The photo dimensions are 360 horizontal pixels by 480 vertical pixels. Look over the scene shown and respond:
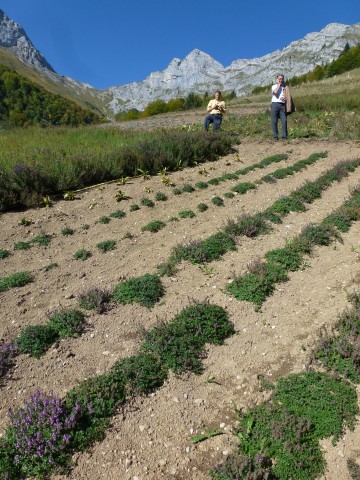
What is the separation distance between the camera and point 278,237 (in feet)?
23.0

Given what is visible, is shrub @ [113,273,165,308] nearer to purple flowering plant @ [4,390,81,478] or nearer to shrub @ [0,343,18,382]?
shrub @ [0,343,18,382]

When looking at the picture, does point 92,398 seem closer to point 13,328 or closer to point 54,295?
point 13,328

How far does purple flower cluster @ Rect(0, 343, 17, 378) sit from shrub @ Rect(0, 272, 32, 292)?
145 cm

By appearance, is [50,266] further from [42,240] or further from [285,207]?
[285,207]

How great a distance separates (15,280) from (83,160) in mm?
5348

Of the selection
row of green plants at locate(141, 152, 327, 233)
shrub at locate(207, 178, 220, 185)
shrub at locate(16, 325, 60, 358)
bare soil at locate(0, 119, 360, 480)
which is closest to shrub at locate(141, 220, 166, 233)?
row of green plants at locate(141, 152, 327, 233)

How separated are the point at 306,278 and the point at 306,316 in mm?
966

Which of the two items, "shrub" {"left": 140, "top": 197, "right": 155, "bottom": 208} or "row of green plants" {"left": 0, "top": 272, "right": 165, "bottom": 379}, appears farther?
"shrub" {"left": 140, "top": 197, "right": 155, "bottom": 208}

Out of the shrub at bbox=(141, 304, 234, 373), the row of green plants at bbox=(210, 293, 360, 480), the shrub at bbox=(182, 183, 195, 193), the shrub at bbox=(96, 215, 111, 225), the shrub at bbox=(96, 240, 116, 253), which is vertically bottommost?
the row of green plants at bbox=(210, 293, 360, 480)

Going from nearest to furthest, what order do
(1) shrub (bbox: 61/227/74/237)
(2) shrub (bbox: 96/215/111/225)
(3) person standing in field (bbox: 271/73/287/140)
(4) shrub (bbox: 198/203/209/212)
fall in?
(1) shrub (bbox: 61/227/74/237) → (2) shrub (bbox: 96/215/111/225) → (4) shrub (bbox: 198/203/209/212) → (3) person standing in field (bbox: 271/73/287/140)

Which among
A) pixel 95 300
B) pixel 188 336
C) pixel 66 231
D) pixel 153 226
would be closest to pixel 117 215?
pixel 153 226

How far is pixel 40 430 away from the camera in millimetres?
3250

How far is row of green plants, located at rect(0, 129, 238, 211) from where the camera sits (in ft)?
28.6

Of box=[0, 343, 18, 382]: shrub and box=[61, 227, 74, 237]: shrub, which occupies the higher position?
box=[61, 227, 74, 237]: shrub
